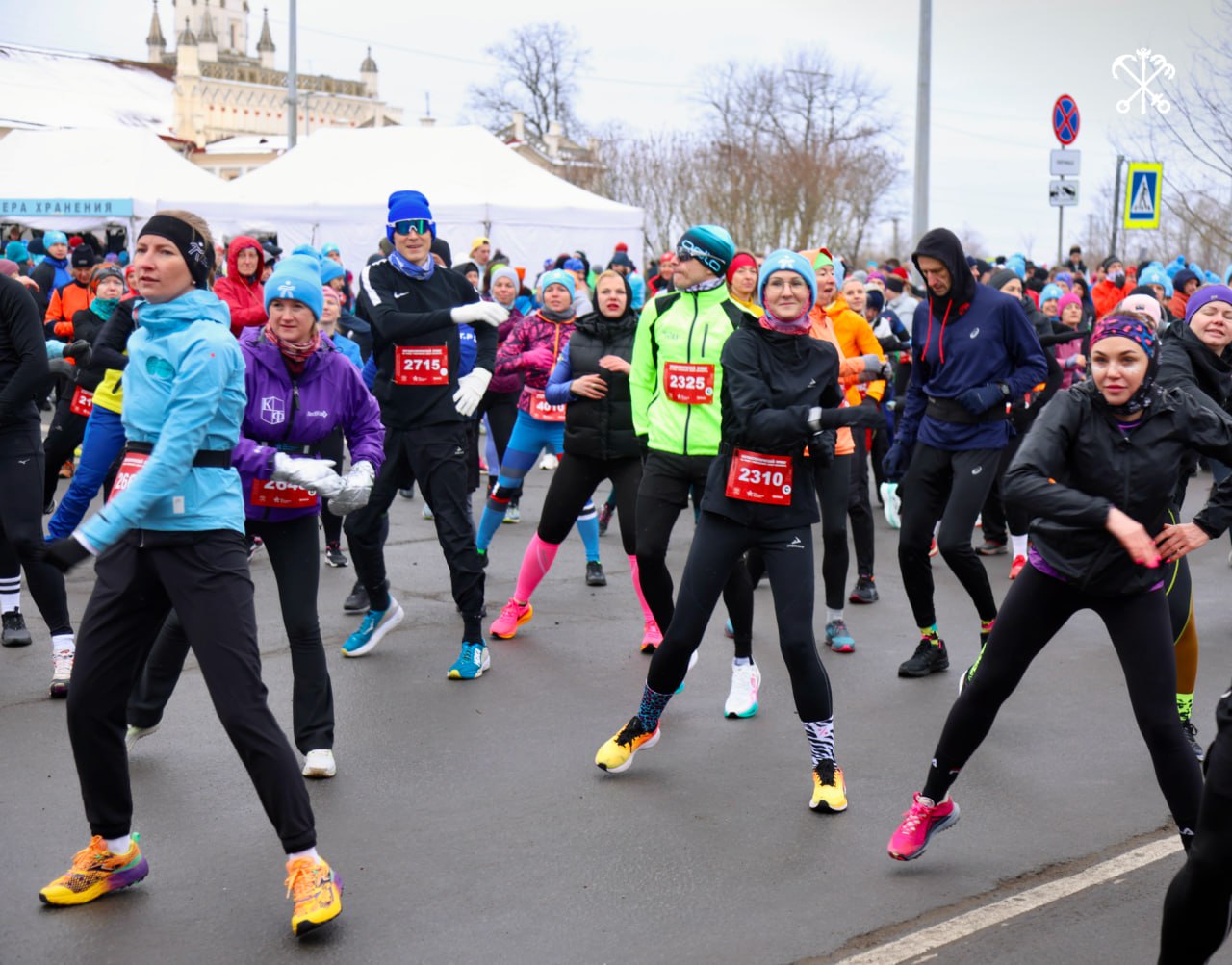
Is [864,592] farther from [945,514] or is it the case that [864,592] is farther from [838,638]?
[945,514]

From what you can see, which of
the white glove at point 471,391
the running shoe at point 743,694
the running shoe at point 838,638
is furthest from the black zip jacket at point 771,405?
the running shoe at point 838,638

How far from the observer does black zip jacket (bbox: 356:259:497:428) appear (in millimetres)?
6988

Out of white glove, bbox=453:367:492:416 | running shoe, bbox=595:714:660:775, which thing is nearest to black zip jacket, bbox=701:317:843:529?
running shoe, bbox=595:714:660:775

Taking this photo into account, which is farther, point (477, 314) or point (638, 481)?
point (638, 481)

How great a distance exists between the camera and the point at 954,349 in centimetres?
716

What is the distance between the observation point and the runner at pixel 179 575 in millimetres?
4211

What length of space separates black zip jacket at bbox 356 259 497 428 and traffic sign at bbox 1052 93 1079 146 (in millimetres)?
14294

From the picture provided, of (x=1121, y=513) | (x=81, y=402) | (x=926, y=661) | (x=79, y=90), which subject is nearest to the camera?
(x=1121, y=513)

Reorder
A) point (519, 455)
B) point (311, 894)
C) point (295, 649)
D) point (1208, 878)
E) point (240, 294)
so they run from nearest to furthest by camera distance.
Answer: point (1208, 878) < point (311, 894) < point (295, 649) < point (240, 294) < point (519, 455)

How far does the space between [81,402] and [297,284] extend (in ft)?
15.9

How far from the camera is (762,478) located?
5.41 meters

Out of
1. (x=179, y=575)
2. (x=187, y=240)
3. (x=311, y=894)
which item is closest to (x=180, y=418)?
(x=179, y=575)

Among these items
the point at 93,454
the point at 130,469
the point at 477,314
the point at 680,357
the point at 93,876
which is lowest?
the point at 93,876

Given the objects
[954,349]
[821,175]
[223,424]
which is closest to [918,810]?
[223,424]
